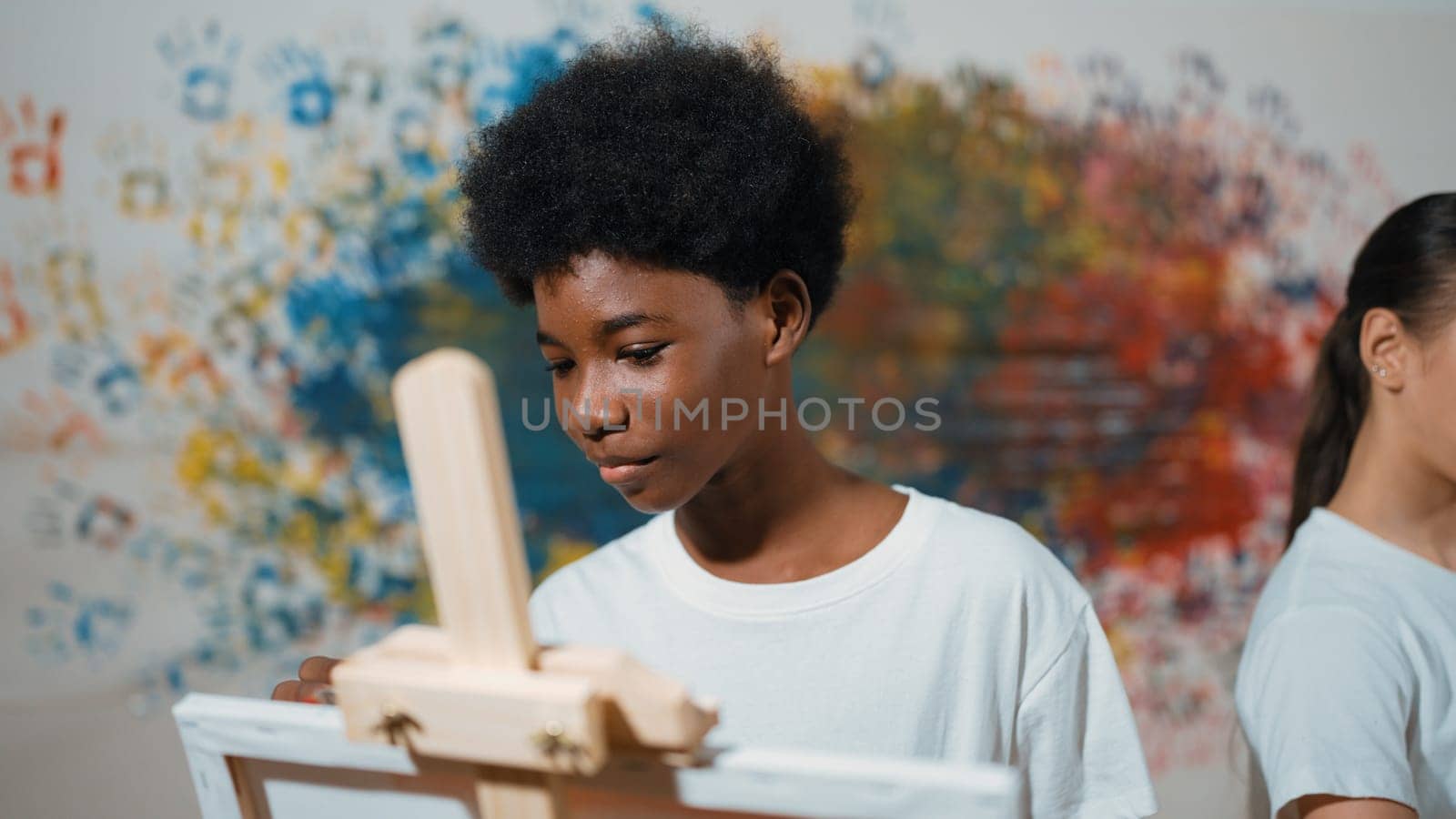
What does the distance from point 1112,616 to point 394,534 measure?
1214 mm

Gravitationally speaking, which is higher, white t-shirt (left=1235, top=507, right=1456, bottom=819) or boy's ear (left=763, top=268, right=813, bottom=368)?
boy's ear (left=763, top=268, right=813, bottom=368)

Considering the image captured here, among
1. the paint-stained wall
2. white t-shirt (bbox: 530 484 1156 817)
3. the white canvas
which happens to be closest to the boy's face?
white t-shirt (bbox: 530 484 1156 817)

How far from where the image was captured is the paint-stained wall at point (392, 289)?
1.83 meters

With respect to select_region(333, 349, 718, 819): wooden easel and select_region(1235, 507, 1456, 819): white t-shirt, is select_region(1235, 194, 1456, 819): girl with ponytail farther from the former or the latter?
select_region(333, 349, 718, 819): wooden easel

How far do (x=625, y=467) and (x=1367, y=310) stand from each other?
0.75 m

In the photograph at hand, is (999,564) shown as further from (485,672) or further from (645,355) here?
(485,672)

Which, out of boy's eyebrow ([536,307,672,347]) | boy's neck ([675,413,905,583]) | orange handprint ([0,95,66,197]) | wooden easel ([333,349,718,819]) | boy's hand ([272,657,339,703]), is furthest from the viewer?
orange handprint ([0,95,66,197])

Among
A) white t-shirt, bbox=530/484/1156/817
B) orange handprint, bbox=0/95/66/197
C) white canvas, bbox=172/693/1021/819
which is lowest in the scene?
white t-shirt, bbox=530/484/1156/817

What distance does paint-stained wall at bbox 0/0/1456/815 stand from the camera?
1.83m

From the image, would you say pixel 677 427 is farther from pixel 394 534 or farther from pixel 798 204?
pixel 394 534

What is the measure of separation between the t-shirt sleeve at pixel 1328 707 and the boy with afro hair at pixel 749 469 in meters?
0.13

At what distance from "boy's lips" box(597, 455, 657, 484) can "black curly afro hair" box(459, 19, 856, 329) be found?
0.49ft

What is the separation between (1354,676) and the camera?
0.98 meters

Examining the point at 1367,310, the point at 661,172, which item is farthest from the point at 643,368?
the point at 1367,310
